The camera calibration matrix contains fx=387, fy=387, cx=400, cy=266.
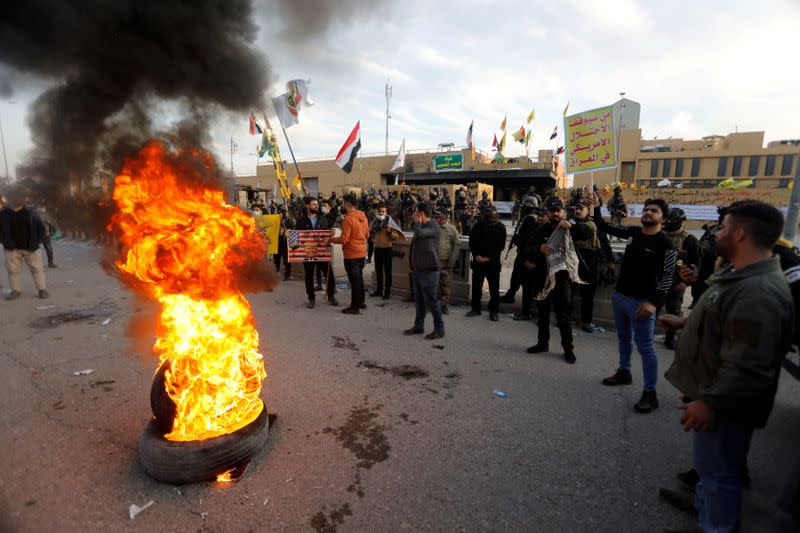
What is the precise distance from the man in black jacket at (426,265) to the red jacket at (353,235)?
1370 millimetres

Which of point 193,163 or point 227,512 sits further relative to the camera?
point 193,163

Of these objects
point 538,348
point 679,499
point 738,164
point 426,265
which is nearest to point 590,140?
point 426,265

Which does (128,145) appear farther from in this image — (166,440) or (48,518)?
(48,518)

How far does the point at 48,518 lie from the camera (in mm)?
2379

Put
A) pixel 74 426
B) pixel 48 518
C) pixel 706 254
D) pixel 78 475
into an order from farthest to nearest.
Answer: pixel 706 254
pixel 74 426
pixel 78 475
pixel 48 518

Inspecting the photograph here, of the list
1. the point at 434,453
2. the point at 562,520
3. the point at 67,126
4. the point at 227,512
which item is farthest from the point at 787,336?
the point at 67,126

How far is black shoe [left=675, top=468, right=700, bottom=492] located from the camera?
2688 mm

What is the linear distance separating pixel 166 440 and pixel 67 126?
2.17 metres

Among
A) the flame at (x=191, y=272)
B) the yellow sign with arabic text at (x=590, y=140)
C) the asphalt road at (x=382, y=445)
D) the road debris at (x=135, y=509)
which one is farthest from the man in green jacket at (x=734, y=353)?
the yellow sign with arabic text at (x=590, y=140)

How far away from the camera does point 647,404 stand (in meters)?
3.62

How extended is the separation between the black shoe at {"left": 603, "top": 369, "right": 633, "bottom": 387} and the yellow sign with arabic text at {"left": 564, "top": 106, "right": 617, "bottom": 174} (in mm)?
5461

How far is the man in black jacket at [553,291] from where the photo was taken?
15.8 ft

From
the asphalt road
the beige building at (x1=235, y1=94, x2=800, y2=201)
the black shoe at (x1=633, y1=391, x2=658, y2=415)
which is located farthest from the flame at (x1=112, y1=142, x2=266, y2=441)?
the beige building at (x1=235, y1=94, x2=800, y2=201)

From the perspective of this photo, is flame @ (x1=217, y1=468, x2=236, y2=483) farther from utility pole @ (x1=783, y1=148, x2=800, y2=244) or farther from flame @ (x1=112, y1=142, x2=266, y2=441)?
utility pole @ (x1=783, y1=148, x2=800, y2=244)
